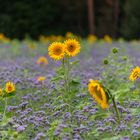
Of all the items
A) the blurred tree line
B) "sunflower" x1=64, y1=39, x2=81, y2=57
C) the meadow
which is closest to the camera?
the meadow

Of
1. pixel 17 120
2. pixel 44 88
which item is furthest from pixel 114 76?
pixel 17 120

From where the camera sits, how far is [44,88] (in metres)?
5.92

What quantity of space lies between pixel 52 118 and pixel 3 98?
0.55 m

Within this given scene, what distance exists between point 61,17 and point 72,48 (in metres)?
27.5

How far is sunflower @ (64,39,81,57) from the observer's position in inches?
206

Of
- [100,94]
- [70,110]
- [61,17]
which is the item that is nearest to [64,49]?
[70,110]

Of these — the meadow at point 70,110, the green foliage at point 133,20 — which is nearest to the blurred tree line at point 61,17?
the green foliage at point 133,20

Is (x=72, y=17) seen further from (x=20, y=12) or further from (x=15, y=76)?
(x=15, y=76)

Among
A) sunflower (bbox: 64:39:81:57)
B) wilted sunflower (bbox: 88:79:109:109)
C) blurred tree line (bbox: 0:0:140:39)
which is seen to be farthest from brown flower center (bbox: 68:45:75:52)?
blurred tree line (bbox: 0:0:140:39)

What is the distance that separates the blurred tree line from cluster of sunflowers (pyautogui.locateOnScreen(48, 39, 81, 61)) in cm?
2349

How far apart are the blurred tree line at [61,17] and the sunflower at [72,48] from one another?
23.5 metres

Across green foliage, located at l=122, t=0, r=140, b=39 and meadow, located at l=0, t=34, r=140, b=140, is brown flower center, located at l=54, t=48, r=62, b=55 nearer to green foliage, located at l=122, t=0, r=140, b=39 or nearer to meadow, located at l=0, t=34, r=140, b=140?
meadow, located at l=0, t=34, r=140, b=140

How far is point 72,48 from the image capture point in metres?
5.25

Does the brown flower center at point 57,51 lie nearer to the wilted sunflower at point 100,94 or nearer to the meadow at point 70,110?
the meadow at point 70,110
